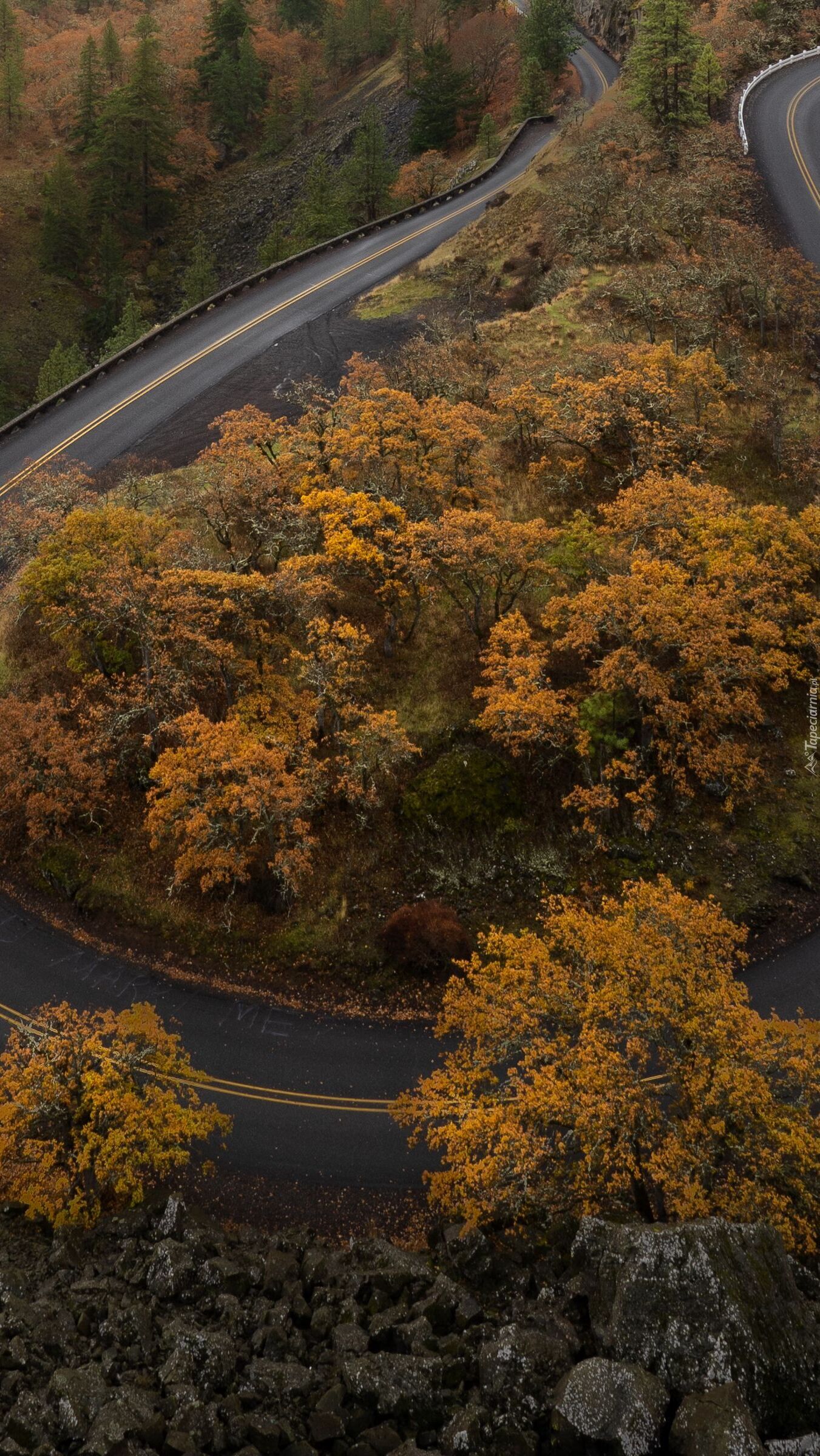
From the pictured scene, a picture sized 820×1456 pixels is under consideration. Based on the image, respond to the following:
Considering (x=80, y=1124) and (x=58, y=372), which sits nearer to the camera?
(x=80, y=1124)

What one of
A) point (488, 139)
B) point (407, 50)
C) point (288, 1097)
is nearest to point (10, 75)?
point (407, 50)

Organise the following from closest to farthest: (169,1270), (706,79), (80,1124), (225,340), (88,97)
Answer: (169,1270)
(80,1124)
(225,340)
(706,79)
(88,97)

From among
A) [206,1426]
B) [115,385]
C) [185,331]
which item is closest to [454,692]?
[206,1426]

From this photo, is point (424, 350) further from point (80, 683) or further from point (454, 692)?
point (80, 683)

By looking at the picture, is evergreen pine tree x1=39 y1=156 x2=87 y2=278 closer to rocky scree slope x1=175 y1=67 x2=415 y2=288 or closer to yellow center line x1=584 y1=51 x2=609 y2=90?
rocky scree slope x1=175 y1=67 x2=415 y2=288

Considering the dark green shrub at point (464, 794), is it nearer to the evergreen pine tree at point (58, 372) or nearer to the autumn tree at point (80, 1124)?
the autumn tree at point (80, 1124)

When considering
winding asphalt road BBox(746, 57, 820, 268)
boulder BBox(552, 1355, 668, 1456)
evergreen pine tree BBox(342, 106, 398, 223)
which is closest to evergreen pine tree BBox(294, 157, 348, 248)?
evergreen pine tree BBox(342, 106, 398, 223)

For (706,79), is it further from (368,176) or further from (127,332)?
(127,332)
